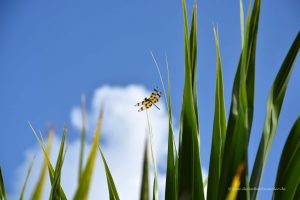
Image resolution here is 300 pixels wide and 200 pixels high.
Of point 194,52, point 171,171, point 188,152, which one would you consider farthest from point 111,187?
point 194,52

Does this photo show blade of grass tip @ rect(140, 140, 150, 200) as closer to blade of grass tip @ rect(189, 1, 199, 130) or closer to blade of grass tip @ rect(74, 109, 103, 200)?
blade of grass tip @ rect(74, 109, 103, 200)

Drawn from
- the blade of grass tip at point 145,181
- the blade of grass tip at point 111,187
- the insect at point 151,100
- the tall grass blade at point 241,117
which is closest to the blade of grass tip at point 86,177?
the blade of grass tip at point 145,181

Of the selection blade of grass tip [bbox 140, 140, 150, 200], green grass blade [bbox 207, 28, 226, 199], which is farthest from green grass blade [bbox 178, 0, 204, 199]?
blade of grass tip [bbox 140, 140, 150, 200]

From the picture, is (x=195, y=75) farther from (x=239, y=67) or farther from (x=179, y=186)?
(x=179, y=186)

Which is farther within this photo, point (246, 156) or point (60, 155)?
point (60, 155)

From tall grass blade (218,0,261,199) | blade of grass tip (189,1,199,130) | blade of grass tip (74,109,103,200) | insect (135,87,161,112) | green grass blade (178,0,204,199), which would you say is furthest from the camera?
insect (135,87,161,112)

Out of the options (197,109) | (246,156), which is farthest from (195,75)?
(246,156)
